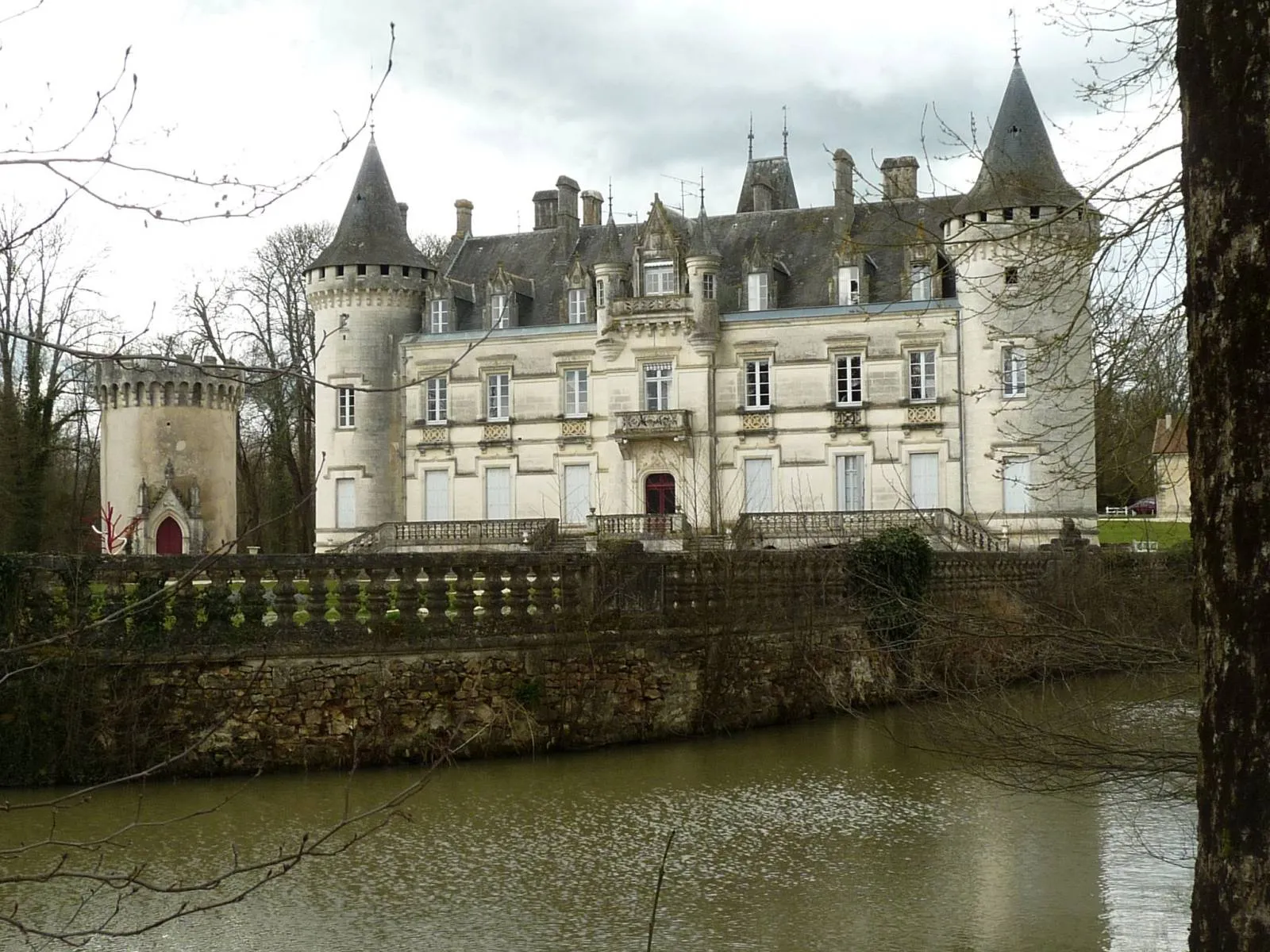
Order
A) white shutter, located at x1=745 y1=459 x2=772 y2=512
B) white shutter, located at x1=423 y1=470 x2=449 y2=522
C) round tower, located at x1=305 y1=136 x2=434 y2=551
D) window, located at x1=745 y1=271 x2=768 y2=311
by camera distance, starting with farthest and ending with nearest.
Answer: white shutter, located at x1=423 y1=470 x2=449 y2=522
round tower, located at x1=305 y1=136 x2=434 y2=551
window, located at x1=745 y1=271 x2=768 y2=311
white shutter, located at x1=745 y1=459 x2=772 y2=512

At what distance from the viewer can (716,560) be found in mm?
15695

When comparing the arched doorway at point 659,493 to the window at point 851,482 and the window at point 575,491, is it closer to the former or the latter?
the window at point 575,491

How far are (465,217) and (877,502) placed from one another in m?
15.0

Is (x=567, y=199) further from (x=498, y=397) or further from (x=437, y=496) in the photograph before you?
(x=437, y=496)

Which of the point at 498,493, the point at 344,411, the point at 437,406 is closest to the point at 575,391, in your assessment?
the point at 498,493

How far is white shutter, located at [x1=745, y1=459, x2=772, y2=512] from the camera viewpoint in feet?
110

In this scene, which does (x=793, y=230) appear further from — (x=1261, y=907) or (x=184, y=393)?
(x=1261, y=907)

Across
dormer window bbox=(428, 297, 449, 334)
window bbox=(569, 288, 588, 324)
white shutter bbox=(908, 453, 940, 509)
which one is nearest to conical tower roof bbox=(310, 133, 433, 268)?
dormer window bbox=(428, 297, 449, 334)

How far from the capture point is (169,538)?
31.5 metres

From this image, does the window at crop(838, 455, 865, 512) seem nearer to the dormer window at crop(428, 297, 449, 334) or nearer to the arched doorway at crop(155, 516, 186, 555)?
the dormer window at crop(428, 297, 449, 334)

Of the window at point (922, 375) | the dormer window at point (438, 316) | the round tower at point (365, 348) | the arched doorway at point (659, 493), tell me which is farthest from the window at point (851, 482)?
the round tower at point (365, 348)

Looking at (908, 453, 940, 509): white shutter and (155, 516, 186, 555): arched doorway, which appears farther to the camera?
(908, 453, 940, 509): white shutter

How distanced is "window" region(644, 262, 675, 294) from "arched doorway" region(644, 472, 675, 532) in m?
4.36

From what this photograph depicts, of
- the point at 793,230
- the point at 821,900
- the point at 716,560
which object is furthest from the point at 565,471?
the point at 821,900
